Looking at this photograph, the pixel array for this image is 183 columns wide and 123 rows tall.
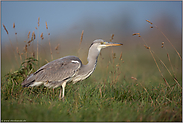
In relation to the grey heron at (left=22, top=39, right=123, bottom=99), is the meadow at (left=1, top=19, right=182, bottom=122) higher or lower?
lower

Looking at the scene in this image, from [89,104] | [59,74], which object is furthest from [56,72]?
[89,104]

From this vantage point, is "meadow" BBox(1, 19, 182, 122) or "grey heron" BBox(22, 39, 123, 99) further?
"grey heron" BBox(22, 39, 123, 99)

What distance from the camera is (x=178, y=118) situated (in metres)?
3.26

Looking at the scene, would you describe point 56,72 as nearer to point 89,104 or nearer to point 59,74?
point 59,74

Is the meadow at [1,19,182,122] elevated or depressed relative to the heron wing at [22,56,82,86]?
depressed

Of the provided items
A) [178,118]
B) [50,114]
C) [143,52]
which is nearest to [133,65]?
[143,52]

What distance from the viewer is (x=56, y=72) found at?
4.71 m

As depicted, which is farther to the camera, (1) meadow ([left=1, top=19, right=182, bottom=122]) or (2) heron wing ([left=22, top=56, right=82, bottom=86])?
(2) heron wing ([left=22, top=56, right=82, bottom=86])

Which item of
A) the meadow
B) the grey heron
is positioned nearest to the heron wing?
the grey heron

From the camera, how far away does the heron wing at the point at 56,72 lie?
4.64 metres

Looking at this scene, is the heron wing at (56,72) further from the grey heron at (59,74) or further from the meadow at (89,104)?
the meadow at (89,104)

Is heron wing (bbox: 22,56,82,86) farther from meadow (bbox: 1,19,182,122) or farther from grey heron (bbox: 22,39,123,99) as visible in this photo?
meadow (bbox: 1,19,182,122)

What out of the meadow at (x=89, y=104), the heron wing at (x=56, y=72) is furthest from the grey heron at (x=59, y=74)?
A: the meadow at (x=89, y=104)

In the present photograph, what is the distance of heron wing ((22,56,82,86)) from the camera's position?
4637 mm
